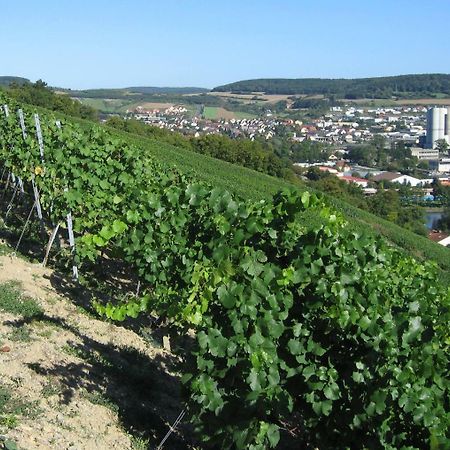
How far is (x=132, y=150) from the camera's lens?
32.4 feet

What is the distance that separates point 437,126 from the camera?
154 metres

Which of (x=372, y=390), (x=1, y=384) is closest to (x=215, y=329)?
(x=372, y=390)

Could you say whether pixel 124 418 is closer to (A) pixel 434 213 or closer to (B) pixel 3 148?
(B) pixel 3 148

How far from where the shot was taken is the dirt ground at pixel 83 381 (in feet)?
16.3

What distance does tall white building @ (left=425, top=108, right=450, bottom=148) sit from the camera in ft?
499

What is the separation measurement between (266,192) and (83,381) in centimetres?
2077

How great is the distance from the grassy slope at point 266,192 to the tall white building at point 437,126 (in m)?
127

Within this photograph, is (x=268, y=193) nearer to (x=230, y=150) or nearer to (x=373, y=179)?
(x=230, y=150)

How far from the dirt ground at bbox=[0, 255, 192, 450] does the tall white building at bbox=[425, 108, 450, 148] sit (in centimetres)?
15043

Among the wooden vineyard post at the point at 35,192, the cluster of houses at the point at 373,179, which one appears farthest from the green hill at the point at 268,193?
the cluster of houses at the point at 373,179

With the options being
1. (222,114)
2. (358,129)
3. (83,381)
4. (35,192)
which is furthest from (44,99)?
(358,129)

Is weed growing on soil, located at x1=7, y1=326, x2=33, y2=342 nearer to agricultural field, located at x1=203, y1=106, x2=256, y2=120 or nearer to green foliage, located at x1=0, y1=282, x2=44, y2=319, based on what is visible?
green foliage, located at x1=0, y1=282, x2=44, y2=319

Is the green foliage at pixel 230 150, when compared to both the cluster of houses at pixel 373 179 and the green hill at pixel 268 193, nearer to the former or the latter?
the green hill at pixel 268 193

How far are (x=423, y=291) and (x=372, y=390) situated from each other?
117 centimetres
